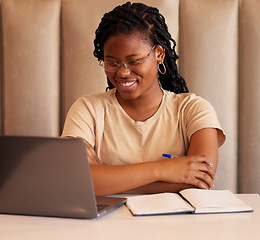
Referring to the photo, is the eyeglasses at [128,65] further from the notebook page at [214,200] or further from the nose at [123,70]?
the notebook page at [214,200]

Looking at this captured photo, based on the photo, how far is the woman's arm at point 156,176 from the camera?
1116mm

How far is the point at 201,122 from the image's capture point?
1.35 metres

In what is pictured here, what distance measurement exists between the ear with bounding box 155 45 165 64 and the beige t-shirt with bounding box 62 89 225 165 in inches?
5.4

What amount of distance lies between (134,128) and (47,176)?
2.02ft

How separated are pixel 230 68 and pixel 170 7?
14.2 inches

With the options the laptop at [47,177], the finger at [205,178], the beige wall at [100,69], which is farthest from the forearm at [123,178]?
the beige wall at [100,69]

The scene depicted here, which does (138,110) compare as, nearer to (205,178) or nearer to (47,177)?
(205,178)

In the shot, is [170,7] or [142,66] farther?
[170,7]

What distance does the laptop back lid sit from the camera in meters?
0.82

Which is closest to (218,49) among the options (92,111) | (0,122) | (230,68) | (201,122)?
(230,68)

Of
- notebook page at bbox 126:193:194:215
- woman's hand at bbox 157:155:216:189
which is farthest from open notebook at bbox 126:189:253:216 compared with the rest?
woman's hand at bbox 157:155:216:189

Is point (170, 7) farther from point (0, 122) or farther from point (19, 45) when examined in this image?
point (0, 122)

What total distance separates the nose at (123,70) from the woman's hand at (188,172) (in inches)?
12.5

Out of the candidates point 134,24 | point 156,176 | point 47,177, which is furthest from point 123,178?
point 134,24
